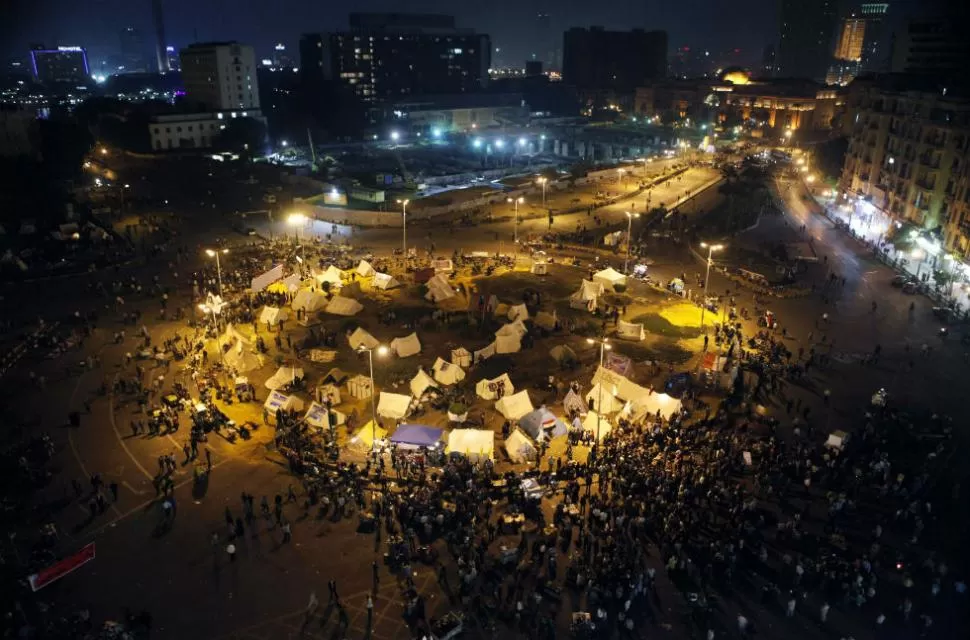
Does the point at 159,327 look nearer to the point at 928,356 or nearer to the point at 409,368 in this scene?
the point at 409,368

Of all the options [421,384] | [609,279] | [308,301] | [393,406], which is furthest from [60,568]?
[609,279]

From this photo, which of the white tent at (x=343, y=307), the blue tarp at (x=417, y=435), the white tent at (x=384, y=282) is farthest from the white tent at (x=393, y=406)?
the white tent at (x=384, y=282)

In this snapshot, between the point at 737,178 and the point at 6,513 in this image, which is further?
the point at 737,178

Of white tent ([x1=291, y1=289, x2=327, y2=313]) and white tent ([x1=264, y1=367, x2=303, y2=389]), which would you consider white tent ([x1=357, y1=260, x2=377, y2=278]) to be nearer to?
white tent ([x1=291, y1=289, x2=327, y2=313])

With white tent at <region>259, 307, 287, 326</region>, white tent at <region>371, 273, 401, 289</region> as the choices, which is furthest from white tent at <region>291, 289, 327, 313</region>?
white tent at <region>371, 273, 401, 289</region>

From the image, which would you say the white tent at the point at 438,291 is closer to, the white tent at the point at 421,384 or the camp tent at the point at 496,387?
the white tent at the point at 421,384

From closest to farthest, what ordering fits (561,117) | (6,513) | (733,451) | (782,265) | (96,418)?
1. (6,513)
2. (733,451)
3. (96,418)
4. (782,265)
5. (561,117)

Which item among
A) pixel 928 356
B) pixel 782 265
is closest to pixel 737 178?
pixel 782 265
